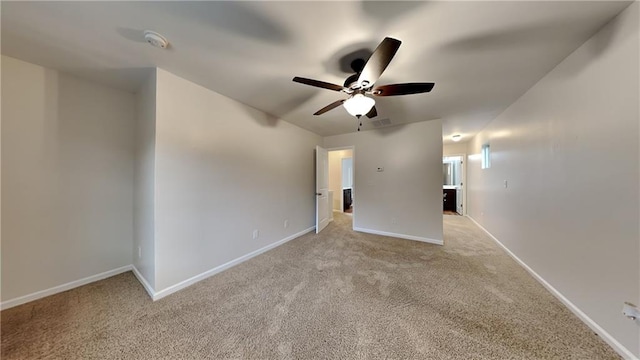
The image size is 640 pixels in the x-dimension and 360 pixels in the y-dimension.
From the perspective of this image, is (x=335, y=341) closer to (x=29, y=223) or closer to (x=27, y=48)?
(x=29, y=223)

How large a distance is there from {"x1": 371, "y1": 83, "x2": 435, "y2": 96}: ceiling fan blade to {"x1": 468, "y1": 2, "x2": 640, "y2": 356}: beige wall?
4.00 ft

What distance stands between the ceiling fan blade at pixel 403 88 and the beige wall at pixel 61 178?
3134 millimetres

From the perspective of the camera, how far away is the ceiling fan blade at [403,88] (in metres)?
1.64

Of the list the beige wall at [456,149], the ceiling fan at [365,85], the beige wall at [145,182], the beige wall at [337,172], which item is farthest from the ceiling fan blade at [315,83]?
the beige wall at [456,149]

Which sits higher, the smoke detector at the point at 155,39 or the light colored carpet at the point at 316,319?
the smoke detector at the point at 155,39

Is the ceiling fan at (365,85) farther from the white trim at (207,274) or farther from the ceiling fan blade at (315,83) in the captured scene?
the white trim at (207,274)

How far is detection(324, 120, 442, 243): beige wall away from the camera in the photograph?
3.58 m

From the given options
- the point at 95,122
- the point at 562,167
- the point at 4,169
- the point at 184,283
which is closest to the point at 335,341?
the point at 184,283

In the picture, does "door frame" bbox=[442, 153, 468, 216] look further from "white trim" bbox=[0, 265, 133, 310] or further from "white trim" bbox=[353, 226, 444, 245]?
"white trim" bbox=[0, 265, 133, 310]

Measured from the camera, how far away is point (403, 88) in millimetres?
1706

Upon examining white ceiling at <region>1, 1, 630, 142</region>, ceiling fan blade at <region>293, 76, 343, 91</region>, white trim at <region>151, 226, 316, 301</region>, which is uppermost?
white ceiling at <region>1, 1, 630, 142</region>

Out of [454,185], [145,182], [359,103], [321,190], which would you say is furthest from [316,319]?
[454,185]

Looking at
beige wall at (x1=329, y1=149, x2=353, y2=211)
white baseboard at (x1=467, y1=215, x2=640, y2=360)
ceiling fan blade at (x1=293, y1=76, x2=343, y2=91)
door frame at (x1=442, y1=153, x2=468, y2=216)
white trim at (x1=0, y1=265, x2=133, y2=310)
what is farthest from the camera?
beige wall at (x1=329, y1=149, x2=353, y2=211)

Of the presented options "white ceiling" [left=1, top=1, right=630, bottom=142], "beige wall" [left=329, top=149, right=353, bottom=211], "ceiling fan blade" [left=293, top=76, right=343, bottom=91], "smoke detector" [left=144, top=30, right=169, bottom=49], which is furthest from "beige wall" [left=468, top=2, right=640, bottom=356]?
"beige wall" [left=329, top=149, right=353, bottom=211]
